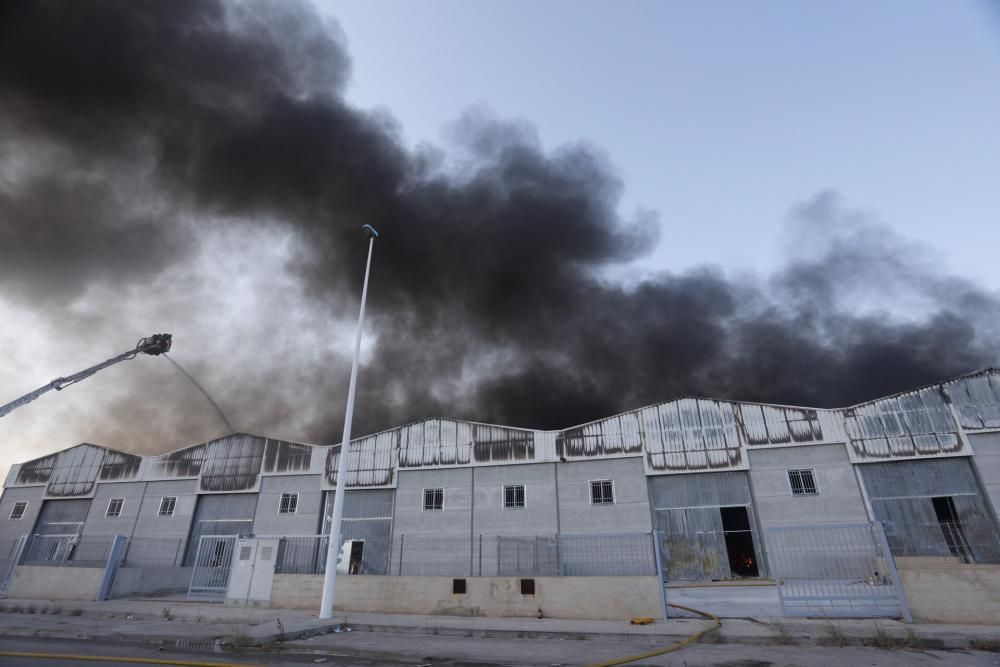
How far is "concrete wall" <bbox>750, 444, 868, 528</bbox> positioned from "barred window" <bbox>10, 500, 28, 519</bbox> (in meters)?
54.8

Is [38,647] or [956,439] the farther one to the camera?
[956,439]

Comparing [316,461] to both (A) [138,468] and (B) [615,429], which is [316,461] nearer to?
(A) [138,468]

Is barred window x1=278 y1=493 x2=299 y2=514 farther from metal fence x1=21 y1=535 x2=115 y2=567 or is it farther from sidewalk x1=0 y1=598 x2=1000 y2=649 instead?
sidewalk x1=0 y1=598 x2=1000 y2=649

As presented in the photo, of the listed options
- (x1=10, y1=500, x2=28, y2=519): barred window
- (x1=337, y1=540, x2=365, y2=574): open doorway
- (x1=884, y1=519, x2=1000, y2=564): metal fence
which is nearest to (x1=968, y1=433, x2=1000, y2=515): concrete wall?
(x1=884, y1=519, x2=1000, y2=564): metal fence

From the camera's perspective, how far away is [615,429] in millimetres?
30656

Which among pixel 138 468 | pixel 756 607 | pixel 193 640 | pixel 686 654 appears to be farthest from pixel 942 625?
pixel 138 468

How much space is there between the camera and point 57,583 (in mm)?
21141

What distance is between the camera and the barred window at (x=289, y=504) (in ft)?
112

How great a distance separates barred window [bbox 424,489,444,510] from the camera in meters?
31.8

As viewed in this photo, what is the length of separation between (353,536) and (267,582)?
1533 centimetres

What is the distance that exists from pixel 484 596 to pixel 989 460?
26501mm

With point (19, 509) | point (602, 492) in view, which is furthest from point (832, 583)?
point (19, 509)

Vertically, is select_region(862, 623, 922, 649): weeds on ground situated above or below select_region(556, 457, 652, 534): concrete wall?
below

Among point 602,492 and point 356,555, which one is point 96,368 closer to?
point 356,555
